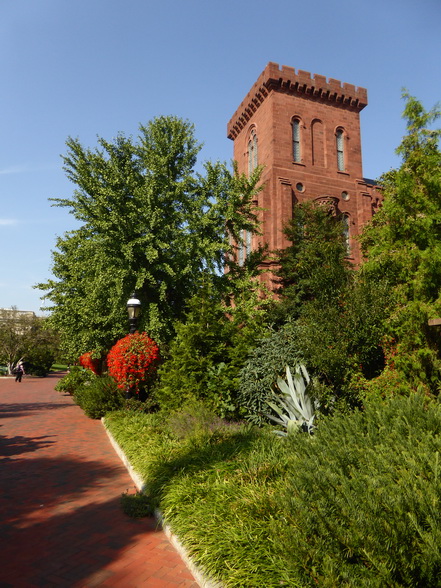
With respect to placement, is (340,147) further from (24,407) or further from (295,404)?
(24,407)

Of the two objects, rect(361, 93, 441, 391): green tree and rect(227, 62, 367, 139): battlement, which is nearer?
rect(361, 93, 441, 391): green tree

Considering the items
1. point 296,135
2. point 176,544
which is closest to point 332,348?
point 176,544

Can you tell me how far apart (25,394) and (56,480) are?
16.9 metres

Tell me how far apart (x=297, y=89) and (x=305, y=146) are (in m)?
3.87

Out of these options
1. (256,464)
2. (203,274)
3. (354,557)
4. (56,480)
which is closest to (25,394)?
(203,274)

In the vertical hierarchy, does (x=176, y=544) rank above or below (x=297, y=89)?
below

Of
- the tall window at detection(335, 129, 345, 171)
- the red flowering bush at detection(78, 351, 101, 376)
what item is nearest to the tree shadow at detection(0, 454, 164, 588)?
the red flowering bush at detection(78, 351, 101, 376)

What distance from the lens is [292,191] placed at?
24969 mm

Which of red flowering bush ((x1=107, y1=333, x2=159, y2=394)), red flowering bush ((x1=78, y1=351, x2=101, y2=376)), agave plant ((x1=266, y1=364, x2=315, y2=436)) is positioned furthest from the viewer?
red flowering bush ((x1=78, y1=351, x2=101, y2=376))

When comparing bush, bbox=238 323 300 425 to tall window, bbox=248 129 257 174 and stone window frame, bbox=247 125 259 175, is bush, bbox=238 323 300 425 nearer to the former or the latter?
stone window frame, bbox=247 125 259 175

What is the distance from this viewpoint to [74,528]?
16.2 feet

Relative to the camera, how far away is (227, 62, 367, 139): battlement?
85.5 feet

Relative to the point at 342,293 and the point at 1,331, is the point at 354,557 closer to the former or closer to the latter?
the point at 342,293

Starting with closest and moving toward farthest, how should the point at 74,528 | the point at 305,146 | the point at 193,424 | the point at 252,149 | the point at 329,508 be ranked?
1. the point at 329,508
2. the point at 74,528
3. the point at 193,424
4. the point at 305,146
5. the point at 252,149
